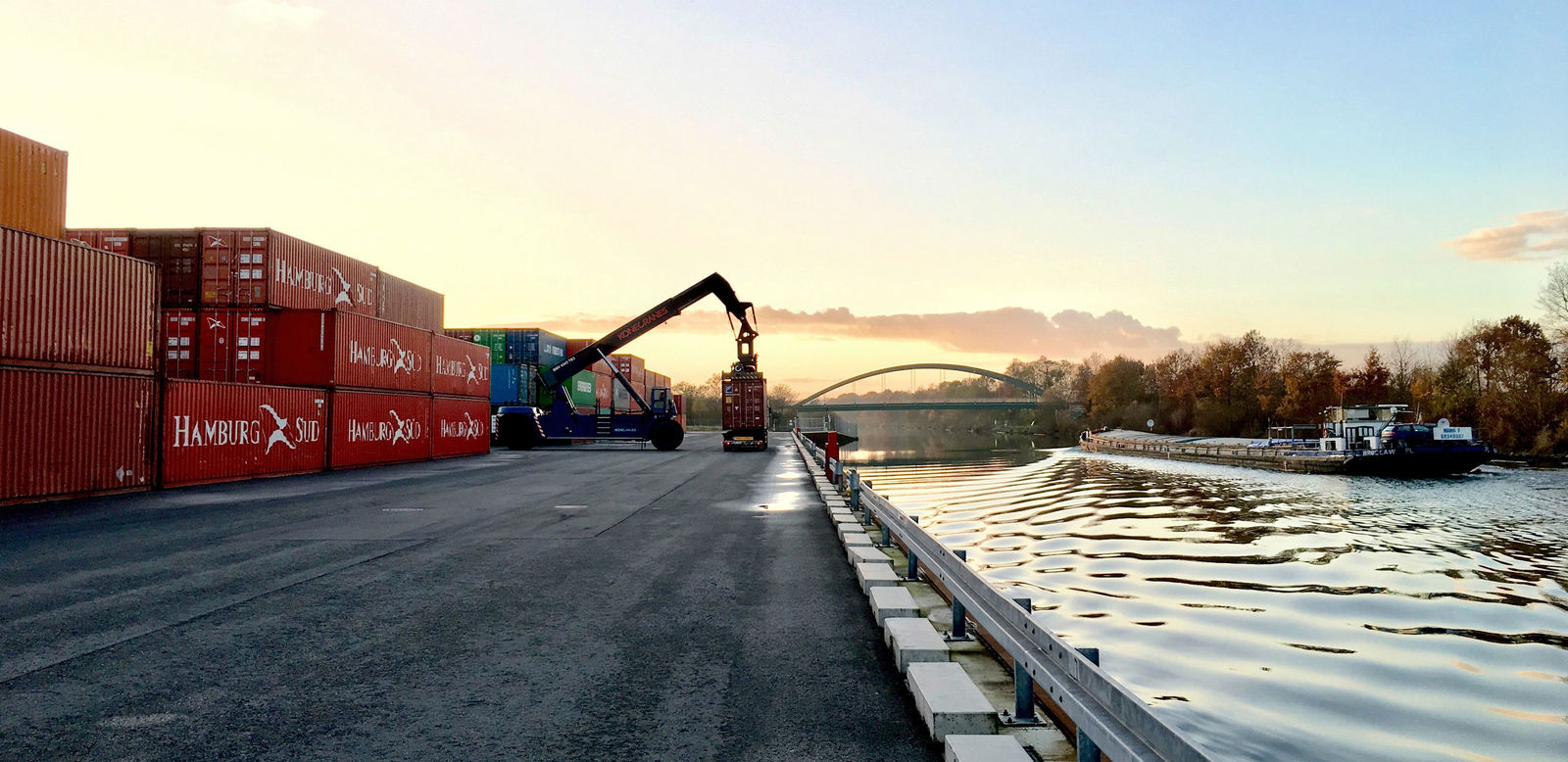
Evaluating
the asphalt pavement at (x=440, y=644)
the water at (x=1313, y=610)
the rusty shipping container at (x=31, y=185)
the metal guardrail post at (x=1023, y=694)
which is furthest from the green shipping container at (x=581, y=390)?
the metal guardrail post at (x=1023, y=694)

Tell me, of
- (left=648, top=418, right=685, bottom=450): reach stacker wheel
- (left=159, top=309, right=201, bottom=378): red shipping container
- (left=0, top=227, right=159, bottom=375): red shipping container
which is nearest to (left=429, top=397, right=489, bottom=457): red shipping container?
(left=648, top=418, right=685, bottom=450): reach stacker wheel

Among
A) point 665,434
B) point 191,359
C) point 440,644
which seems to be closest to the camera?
point 440,644

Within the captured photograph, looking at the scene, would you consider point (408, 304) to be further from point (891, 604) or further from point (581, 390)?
point (891, 604)

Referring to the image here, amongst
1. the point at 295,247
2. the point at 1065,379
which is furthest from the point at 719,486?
the point at 1065,379

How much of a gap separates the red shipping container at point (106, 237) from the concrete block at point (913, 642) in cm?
3057

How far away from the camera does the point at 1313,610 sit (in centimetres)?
1118

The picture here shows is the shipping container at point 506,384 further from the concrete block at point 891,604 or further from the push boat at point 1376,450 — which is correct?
the concrete block at point 891,604

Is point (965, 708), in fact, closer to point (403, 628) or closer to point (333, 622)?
point (403, 628)

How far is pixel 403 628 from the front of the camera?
639 centimetres

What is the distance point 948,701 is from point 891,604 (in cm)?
203

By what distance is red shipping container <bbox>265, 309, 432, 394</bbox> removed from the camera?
25297 mm

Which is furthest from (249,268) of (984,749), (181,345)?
(984,749)

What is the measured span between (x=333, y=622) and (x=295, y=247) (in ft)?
83.7

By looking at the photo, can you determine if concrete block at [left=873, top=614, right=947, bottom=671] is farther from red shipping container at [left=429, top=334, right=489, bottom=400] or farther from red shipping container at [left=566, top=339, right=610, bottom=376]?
red shipping container at [left=566, top=339, right=610, bottom=376]
